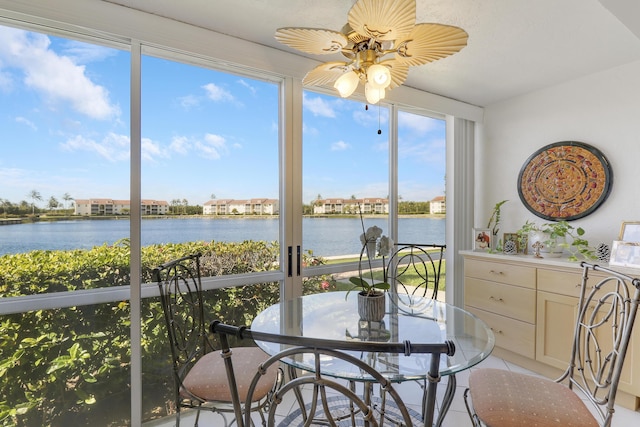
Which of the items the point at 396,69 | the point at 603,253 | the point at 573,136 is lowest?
the point at 603,253

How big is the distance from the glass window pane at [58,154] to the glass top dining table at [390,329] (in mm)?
1158

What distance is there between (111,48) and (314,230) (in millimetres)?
1814

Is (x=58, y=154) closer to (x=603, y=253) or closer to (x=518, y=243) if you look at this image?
(x=518, y=243)

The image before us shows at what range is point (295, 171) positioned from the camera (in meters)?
2.46

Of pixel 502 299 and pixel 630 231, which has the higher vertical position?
pixel 630 231

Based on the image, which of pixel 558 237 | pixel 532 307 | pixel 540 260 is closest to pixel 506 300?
pixel 532 307

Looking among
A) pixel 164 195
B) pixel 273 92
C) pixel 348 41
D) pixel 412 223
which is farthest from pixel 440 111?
pixel 164 195

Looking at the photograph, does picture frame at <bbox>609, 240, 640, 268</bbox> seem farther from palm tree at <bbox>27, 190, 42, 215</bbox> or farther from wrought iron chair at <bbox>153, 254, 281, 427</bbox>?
palm tree at <bbox>27, 190, 42, 215</bbox>

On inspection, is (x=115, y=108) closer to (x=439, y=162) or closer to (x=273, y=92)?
(x=273, y=92)

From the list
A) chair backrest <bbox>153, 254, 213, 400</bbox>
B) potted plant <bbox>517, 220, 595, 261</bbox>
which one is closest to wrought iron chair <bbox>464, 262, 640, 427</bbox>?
potted plant <bbox>517, 220, 595, 261</bbox>

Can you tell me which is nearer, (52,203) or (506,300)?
(52,203)

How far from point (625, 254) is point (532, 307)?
0.74 m

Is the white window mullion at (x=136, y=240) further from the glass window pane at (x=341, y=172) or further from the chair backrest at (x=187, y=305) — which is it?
the glass window pane at (x=341, y=172)

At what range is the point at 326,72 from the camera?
5.90 feet
